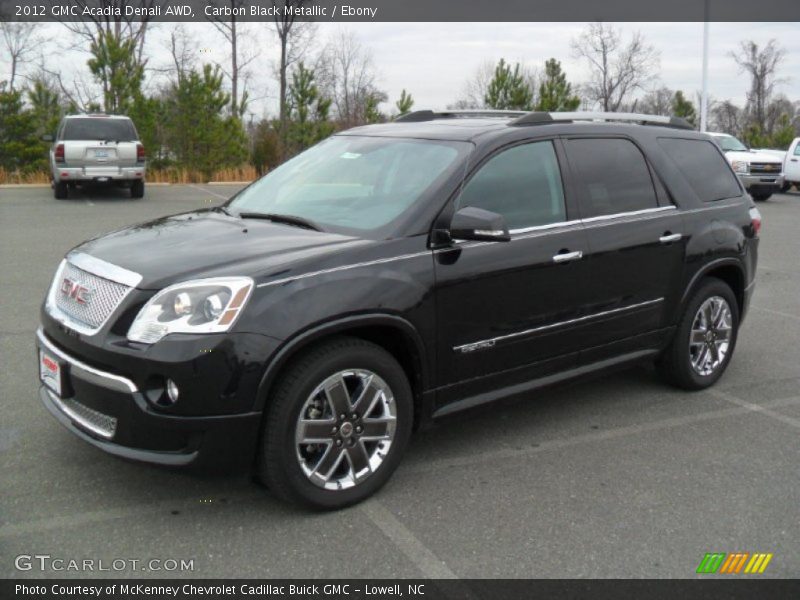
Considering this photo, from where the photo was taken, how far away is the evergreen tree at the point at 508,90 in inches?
1162

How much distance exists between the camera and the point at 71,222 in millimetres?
14445

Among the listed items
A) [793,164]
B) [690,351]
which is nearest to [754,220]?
[690,351]

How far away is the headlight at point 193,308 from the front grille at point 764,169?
22858mm

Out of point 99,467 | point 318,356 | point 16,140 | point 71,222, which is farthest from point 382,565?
point 16,140

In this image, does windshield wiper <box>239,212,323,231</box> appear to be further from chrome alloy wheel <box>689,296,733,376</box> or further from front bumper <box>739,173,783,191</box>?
front bumper <box>739,173,783,191</box>

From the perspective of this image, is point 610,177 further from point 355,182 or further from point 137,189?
point 137,189

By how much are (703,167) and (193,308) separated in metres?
3.86

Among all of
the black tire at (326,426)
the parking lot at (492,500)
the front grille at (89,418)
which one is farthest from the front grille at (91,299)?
the black tire at (326,426)

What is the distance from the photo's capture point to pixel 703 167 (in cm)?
569

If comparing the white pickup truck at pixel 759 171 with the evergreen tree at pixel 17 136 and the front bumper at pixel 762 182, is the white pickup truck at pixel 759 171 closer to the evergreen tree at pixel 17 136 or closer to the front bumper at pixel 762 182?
the front bumper at pixel 762 182

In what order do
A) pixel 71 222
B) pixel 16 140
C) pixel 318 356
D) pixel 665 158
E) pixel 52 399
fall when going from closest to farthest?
pixel 318 356
pixel 52 399
pixel 665 158
pixel 71 222
pixel 16 140
